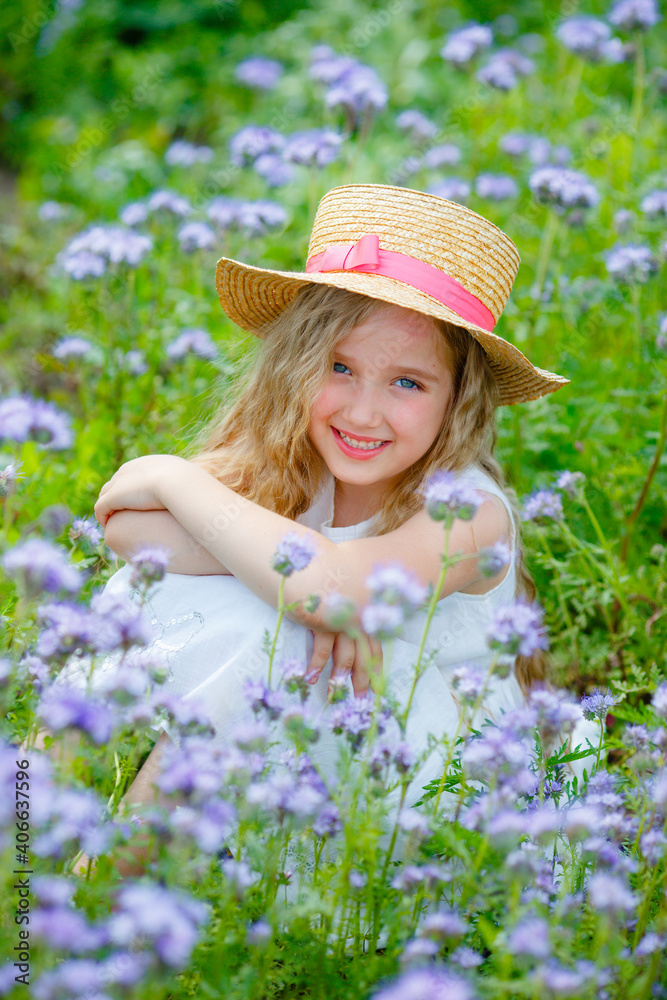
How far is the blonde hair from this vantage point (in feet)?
8.30

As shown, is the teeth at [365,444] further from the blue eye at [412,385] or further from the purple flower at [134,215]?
the purple flower at [134,215]

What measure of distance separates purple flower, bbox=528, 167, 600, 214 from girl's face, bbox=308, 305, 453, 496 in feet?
3.37

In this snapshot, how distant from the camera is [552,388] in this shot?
2623 mm

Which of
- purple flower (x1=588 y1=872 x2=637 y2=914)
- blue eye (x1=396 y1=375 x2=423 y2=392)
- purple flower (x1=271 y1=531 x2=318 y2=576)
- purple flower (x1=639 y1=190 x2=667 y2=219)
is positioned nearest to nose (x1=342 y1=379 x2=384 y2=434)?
blue eye (x1=396 y1=375 x2=423 y2=392)

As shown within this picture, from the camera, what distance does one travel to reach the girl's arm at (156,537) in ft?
8.06

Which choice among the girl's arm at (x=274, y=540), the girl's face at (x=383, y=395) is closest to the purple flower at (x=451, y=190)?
the girl's face at (x=383, y=395)

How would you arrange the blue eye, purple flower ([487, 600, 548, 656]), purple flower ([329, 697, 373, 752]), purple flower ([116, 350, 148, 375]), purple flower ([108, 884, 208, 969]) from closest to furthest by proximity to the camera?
purple flower ([108, 884, 208, 969]) → purple flower ([487, 600, 548, 656]) → purple flower ([329, 697, 373, 752]) → the blue eye → purple flower ([116, 350, 148, 375])

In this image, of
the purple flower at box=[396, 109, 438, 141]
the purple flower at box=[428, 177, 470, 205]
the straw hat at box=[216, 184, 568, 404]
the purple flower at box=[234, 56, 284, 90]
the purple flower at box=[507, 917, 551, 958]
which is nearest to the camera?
the purple flower at box=[507, 917, 551, 958]

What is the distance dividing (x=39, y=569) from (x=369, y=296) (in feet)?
4.01

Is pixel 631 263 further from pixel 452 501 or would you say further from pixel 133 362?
pixel 452 501

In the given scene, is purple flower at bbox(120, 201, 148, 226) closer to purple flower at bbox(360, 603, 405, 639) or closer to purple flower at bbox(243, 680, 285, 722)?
purple flower at bbox(243, 680, 285, 722)

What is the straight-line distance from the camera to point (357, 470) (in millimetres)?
2508

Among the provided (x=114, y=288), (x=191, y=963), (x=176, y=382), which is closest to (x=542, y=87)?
(x=114, y=288)

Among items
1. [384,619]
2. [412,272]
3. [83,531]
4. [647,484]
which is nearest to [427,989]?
[384,619]
